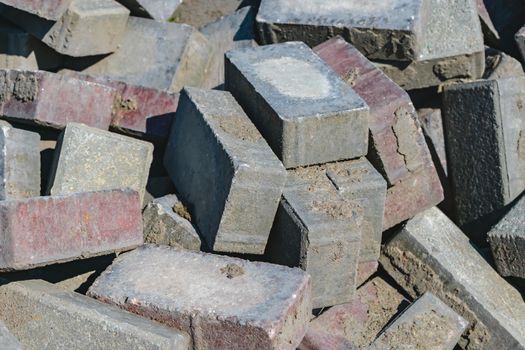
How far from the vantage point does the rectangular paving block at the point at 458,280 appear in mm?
3977

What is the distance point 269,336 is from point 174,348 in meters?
0.33

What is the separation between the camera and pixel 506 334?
395 cm

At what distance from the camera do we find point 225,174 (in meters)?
3.60

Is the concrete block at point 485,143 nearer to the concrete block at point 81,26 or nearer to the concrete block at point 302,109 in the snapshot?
the concrete block at point 302,109

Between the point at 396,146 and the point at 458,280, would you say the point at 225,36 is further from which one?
the point at 458,280

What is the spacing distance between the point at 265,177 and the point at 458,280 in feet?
3.46

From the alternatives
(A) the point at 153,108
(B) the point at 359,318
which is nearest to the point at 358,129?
(B) the point at 359,318

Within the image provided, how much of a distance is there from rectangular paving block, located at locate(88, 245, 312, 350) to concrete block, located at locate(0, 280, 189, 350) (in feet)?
0.21

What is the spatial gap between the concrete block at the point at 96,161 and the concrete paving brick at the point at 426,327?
122 cm

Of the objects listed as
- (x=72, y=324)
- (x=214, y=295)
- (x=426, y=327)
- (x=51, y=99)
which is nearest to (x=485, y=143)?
(x=426, y=327)

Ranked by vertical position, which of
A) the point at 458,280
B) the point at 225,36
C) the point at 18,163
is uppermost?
the point at 225,36

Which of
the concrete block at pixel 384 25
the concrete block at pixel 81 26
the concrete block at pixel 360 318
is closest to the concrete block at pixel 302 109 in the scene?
the concrete block at pixel 384 25

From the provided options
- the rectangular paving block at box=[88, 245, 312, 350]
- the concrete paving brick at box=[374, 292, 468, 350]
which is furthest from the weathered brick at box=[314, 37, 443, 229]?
the rectangular paving block at box=[88, 245, 312, 350]

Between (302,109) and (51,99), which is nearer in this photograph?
(302,109)
